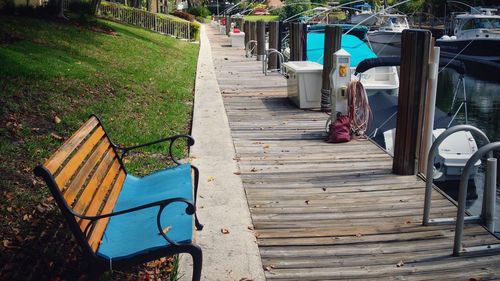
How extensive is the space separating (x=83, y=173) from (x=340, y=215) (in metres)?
2.69

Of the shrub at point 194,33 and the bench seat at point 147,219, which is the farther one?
the shrub at point 194,33

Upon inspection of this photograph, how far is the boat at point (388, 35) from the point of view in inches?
1490

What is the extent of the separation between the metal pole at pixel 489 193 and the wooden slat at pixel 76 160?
3.35 metres

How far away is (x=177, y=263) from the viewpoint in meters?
4.51

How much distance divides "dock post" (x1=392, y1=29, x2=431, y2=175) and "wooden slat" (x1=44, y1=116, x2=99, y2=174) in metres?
3.72

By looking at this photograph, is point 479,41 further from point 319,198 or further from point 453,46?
point 319,198

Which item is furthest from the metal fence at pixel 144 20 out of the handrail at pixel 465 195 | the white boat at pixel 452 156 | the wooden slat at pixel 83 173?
the handrail at pixel 465 195

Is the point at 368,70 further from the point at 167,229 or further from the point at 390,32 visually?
the point at 390,32

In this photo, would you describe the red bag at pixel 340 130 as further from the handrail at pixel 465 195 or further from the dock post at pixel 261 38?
the dock post at pixel 261 38

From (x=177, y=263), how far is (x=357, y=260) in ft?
4.83

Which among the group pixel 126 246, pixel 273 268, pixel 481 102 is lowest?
pixel 481 102

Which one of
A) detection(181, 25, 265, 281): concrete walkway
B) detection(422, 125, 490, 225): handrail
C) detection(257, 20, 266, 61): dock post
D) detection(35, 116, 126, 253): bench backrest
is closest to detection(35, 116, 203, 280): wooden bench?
detection(35, 116, 126, 253): bench backrest

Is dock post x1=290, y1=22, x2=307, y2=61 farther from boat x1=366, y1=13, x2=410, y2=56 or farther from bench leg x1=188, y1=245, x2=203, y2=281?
boat x1=366, y1=13, x2=410, y2=56

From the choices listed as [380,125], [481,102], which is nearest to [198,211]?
[380,125]
